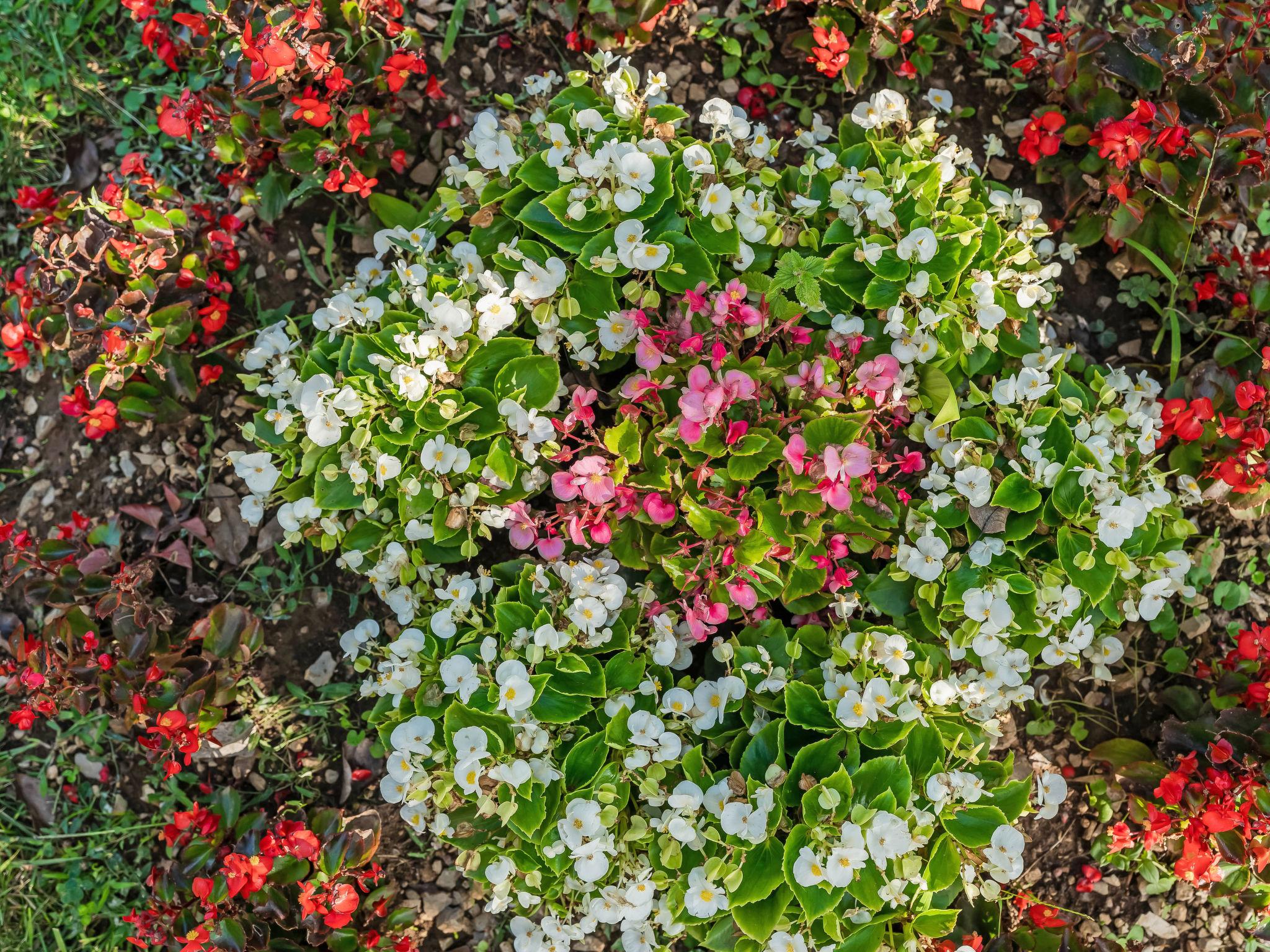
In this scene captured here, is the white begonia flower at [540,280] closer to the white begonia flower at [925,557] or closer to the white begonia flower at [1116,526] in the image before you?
the white begonia flower at [925,557]

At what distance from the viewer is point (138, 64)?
3.56 meters

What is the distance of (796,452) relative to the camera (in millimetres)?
2311

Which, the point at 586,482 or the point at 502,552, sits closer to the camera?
the point at 586,482

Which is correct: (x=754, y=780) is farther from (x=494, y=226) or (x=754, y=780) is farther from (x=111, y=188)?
(x=111, y=188)

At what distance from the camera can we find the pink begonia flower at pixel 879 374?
2.43 metres

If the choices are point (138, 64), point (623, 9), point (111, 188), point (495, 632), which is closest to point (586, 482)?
point (495, 632)

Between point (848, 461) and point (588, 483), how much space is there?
683 millimetres

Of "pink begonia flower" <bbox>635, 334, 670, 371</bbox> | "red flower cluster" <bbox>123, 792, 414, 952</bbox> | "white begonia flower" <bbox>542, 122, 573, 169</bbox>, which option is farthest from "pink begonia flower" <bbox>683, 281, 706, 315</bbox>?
"red flower cluster" <bbox>123, 792, 414, 952</bbox>

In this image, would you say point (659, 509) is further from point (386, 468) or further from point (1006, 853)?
point (1006, 853)

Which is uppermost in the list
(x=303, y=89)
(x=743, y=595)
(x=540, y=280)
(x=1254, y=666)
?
(x=303, y=89)

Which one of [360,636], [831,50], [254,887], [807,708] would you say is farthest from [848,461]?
[254,887]

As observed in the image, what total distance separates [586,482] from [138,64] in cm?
277

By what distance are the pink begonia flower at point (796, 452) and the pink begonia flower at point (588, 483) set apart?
1.55ft

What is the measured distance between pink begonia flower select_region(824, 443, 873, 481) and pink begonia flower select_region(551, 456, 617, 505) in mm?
573
